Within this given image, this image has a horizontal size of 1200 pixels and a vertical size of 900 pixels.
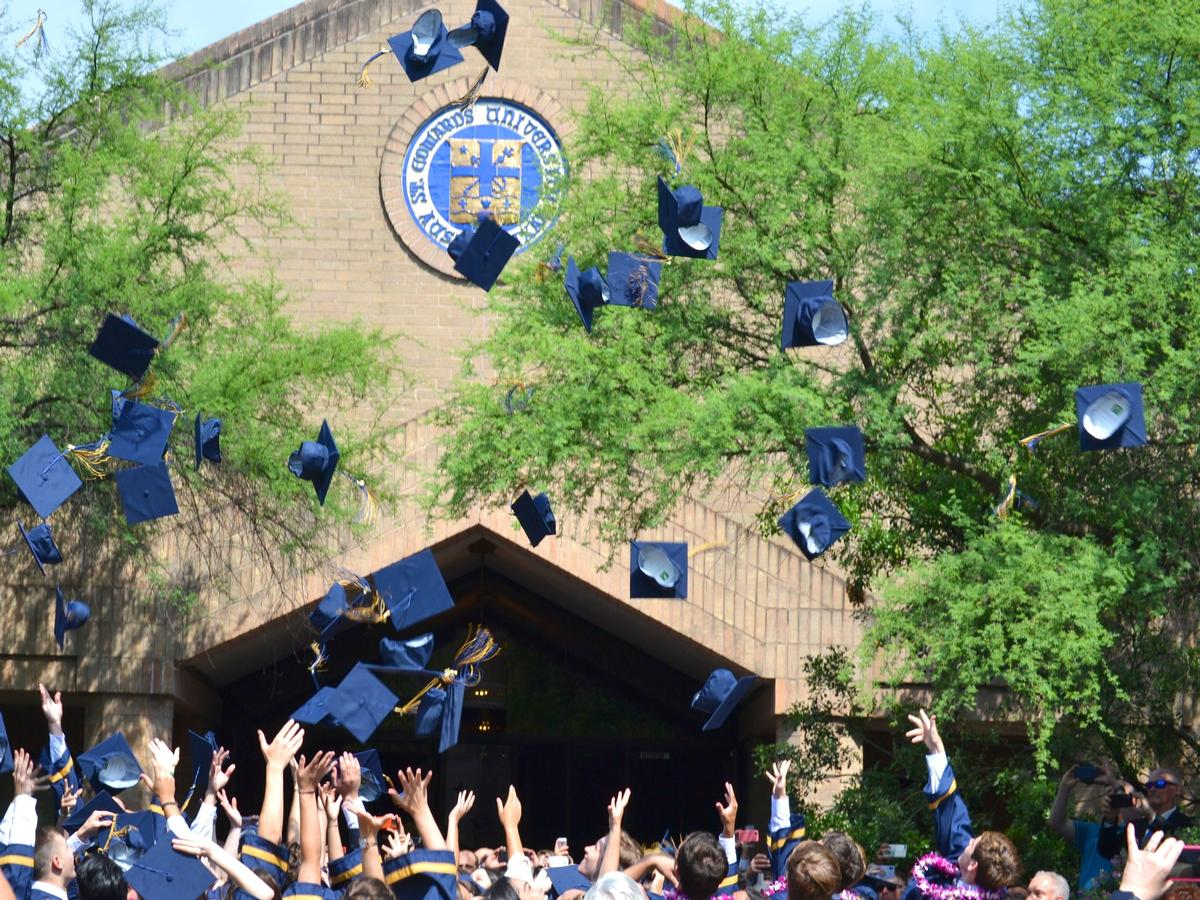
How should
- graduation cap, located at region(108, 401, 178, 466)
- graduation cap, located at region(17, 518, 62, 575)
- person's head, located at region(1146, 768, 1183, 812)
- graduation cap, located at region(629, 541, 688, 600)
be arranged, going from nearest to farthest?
person's head, located at region(1146, 768, 1183, 812)
graduation cap, located at region(108, 401, 178, 466)
graduation cap, located at region(629, 541, 688, 600)
graduation cap, located at region(17, 518, 62, 575)

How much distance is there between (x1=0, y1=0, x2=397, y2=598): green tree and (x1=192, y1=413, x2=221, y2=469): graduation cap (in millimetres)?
389

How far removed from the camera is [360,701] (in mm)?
10070

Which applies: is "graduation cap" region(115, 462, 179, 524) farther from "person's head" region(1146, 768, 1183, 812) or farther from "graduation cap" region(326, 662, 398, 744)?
"person's head" region(1146, 768, 1183, 812)

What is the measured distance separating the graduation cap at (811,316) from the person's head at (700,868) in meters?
6.20

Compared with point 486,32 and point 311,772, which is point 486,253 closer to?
point 486,32

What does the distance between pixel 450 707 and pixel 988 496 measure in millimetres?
4888

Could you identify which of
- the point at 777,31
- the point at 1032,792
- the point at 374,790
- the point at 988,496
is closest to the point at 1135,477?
the point at 988,496

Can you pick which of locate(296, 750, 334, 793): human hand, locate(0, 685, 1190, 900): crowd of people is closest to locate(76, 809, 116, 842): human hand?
locate(0, 685, 1190, 900): crowd of people

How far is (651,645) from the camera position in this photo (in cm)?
1988

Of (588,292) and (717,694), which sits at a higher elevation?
(588,292)

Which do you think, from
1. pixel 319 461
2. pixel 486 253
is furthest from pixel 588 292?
pixel 319 461

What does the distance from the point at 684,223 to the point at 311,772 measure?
6.83 metres

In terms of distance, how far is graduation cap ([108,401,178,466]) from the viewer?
12.7 metres

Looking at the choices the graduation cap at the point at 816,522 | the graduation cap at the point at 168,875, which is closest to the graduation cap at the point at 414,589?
the graduation cap at the point at 816,522
